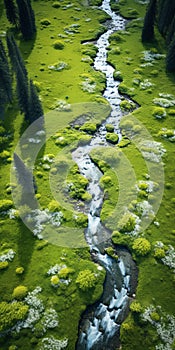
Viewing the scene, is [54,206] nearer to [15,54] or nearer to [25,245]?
[25,245]

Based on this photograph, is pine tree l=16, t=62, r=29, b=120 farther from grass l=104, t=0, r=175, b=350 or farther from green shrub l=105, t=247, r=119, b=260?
green shrub l=105, t=247, r=119, b=260

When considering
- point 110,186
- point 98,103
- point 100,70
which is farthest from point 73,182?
point 100,70

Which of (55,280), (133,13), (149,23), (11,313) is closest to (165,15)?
(149,23)

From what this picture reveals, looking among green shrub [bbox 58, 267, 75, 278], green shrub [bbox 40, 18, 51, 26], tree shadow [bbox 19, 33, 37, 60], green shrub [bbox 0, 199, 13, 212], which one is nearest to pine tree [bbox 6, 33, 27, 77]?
tree shadow [bbox 19, 33, 37, 60]

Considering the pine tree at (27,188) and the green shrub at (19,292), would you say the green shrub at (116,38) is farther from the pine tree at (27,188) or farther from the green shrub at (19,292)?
the green shrub at (19,292)

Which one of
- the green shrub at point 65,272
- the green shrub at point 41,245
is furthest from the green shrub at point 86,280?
the green shrub at point 41,245

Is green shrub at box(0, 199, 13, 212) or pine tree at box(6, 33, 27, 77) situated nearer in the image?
green shrub at box(0, 199, 13, 212)
